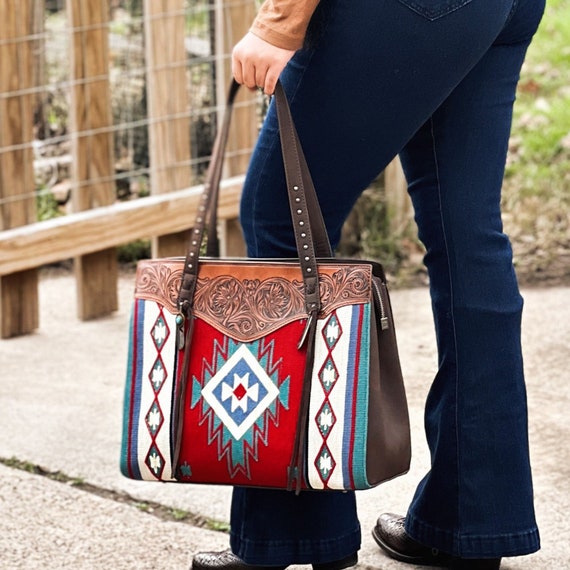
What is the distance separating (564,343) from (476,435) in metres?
1.63

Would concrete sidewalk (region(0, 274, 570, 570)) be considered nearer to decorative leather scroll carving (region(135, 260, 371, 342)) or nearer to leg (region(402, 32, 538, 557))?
leg (region(402, 32, 538, 557))

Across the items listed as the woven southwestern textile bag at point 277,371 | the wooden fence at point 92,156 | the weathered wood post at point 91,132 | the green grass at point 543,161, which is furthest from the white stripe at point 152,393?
the green grass at point 543,161

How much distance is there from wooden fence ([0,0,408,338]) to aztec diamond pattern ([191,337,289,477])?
2.08 metres

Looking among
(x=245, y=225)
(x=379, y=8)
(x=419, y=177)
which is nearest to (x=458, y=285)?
(x=419, y=177)

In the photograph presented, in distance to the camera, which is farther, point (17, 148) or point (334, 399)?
point (17, 148)

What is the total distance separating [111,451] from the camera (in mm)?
2850

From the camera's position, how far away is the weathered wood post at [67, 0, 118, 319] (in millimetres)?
3906

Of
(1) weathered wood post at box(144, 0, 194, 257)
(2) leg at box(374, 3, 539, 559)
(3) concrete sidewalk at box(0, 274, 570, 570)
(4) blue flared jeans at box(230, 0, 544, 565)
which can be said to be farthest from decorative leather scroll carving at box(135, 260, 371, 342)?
(1) weathered wood post at box(144, 0, 194, 257)

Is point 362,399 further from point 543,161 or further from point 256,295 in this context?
point 543,161

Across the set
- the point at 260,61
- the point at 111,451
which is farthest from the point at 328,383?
the point at 111,451

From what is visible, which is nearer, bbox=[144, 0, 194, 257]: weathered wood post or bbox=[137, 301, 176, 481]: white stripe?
bbox=[137, 301, 176, 481]: white stripe

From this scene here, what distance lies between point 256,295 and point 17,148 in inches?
86.0

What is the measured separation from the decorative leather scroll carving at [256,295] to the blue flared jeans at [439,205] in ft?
0.40

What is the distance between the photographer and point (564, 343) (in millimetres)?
3594
